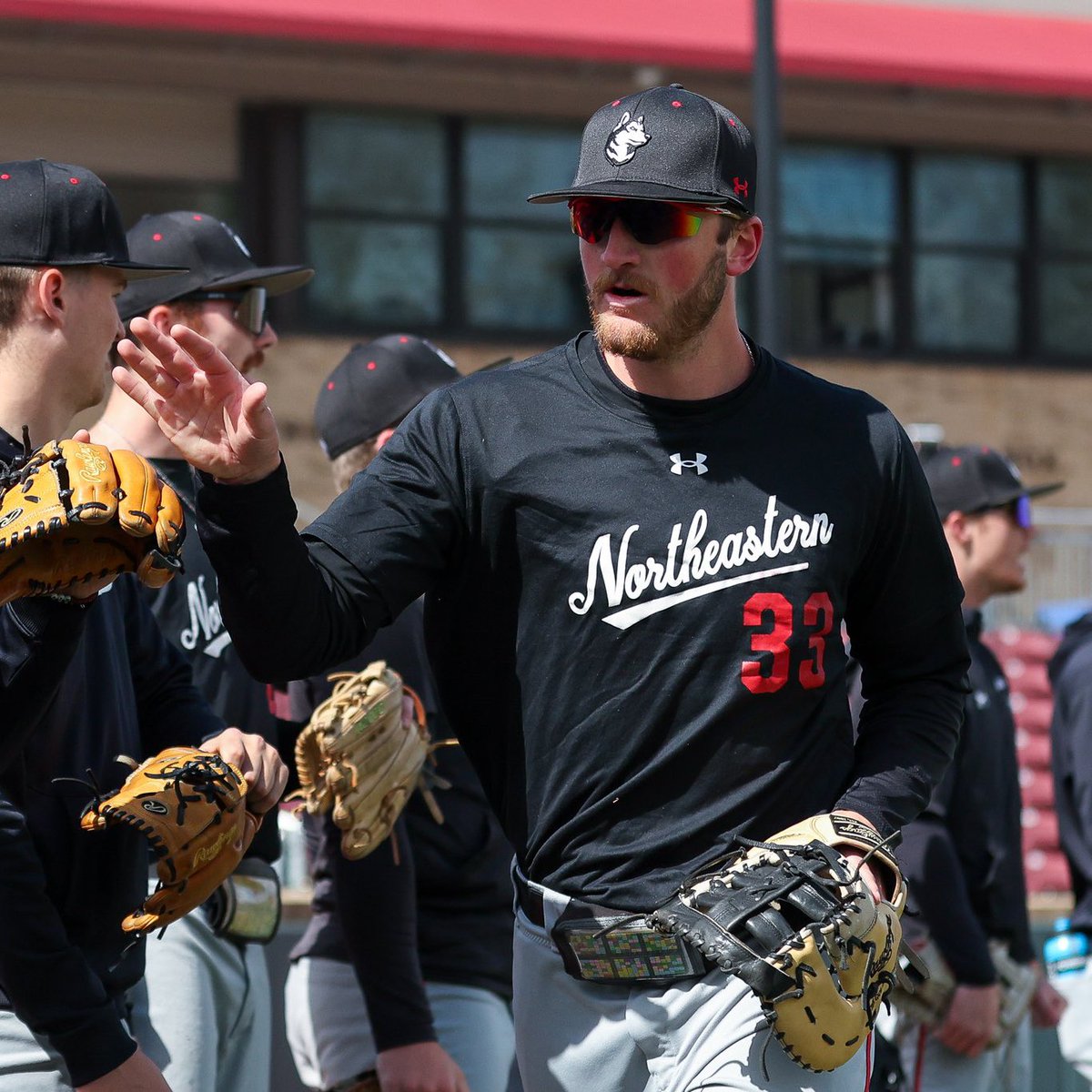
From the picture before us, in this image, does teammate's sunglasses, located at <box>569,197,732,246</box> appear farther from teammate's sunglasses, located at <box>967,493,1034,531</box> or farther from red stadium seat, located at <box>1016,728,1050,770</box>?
red stadium seat, located at <box>1016,728,1050,770</box>

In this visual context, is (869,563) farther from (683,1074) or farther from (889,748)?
(683,1074)

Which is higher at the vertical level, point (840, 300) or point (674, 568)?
point (674, 568)

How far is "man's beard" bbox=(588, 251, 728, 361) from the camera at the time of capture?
3332mm

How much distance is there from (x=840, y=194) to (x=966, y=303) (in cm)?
154

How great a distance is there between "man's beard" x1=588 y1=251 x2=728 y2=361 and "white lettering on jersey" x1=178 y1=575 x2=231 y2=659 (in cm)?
148

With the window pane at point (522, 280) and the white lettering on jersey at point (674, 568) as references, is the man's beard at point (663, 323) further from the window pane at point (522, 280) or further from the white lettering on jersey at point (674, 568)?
the window pane at point (522, 280)

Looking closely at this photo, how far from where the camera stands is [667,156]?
3344 mm

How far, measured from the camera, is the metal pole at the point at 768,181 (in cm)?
845

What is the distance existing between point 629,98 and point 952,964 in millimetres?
3307

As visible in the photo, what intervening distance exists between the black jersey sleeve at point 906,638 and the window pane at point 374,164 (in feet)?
37.6

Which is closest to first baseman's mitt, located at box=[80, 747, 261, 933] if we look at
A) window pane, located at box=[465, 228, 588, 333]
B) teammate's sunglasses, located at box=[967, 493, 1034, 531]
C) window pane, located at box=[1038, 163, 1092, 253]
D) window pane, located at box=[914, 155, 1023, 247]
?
teammate's sunglasses, located at box=[967, 493, 1034, 531]

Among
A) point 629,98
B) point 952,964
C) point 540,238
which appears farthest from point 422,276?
point 629,98

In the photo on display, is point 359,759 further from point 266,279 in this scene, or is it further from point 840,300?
point 840,300

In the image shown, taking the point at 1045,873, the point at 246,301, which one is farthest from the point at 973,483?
the point at 1045,873
